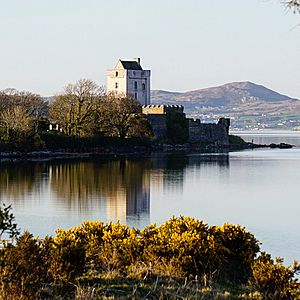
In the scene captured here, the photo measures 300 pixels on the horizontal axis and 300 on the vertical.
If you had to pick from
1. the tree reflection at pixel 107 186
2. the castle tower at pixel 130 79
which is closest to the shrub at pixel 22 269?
the tree reflection at pixel 107 186

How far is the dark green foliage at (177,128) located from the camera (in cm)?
5916

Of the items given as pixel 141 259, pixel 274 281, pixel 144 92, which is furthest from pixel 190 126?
pixel 274 281

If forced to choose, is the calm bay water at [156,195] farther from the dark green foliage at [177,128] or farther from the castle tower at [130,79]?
the castle tower at [130,79]

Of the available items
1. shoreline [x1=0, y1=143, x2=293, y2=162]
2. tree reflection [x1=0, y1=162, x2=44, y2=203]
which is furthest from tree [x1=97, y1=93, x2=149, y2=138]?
tree reflection [x1=0, y1=162, x2=44, y2=203]

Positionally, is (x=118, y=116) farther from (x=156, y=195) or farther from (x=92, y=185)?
(x=156, y=195)

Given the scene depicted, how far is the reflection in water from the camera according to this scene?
63.5ft

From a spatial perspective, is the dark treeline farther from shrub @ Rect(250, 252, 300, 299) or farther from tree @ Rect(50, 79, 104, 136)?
shrub @ Rect(250, 252, 300, 299)

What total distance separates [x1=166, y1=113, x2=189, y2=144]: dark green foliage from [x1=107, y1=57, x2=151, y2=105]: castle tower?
619 centimetres

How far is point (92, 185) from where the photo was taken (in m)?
26.9

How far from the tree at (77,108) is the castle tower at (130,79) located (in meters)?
14.5

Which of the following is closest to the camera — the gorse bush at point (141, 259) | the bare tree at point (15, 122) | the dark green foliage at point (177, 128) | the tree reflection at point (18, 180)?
the gorse bush at point (141, 259)

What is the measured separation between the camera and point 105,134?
51812 millimetres

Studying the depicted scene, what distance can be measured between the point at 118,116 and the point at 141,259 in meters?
44.6

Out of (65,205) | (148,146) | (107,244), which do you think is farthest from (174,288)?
(148,146)
